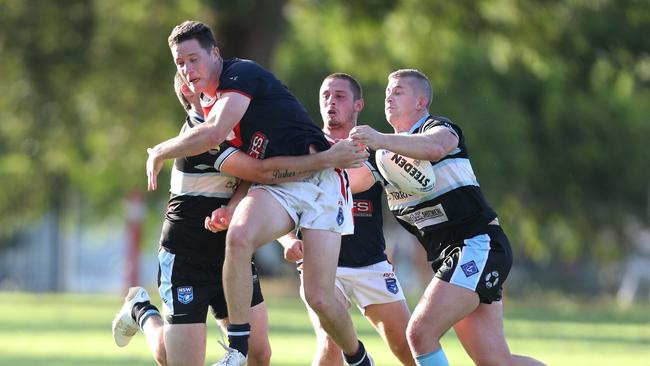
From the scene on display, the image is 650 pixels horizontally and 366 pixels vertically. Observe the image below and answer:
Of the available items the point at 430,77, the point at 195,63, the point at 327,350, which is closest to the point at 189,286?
the point at 327,350

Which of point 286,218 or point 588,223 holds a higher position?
point 286,218

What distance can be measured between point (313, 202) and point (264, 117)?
670 mm

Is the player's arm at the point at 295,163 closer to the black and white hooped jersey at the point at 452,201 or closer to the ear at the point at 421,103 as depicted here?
the black and white hooped jersey at the point at 452,201

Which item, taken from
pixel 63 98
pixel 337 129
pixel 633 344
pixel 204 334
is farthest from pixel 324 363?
pixel 63 98

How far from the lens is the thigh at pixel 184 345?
33.2 feet

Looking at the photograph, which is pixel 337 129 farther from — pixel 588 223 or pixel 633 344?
pixel 588 223

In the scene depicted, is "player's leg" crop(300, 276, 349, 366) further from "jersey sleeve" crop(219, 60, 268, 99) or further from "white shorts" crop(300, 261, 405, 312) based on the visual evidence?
"jersey sleeve" crop(219, 60, 268, 99)

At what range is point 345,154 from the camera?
376 inches

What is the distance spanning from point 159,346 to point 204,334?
0.39 m

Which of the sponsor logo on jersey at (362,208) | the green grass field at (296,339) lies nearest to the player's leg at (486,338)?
the sponsor logo on jersey at (362,208)

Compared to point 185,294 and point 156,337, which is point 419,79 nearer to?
point 185,294

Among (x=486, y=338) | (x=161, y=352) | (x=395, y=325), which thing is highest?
(x=486, y=338)

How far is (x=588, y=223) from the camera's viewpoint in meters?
49.6

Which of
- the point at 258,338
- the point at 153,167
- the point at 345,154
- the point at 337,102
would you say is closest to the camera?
the point at 345,154
